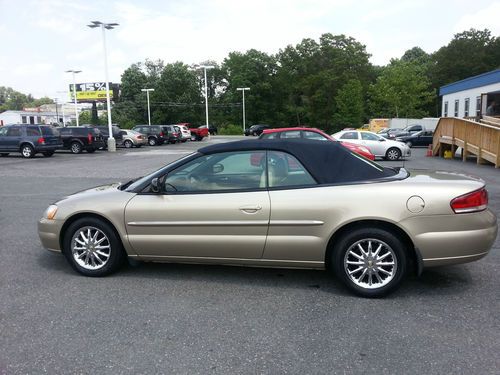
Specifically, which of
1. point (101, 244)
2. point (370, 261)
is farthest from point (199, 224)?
point (370, 261)

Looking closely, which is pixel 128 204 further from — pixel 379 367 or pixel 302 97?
pixel 302 97

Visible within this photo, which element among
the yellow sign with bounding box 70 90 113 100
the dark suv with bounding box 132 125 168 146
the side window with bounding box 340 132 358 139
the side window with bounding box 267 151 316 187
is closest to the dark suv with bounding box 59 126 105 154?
the dark suv with bounding box 132 125 168 146

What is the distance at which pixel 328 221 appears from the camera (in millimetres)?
4121

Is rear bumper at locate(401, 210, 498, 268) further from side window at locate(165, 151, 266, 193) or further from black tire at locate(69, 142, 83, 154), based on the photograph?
black tire at locate(69, 142, 83, 154)

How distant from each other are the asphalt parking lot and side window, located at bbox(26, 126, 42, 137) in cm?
1936

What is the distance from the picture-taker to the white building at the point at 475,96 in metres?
29.6

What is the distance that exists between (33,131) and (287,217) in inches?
876

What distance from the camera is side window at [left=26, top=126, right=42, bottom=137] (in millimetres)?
22712

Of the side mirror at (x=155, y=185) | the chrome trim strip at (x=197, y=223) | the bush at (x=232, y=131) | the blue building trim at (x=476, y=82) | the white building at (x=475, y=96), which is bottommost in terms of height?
the bush at (x=232, y=131)

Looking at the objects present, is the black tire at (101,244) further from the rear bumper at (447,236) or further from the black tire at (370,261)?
the rear bumper at (447,236)

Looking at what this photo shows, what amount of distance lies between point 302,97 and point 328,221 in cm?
7407

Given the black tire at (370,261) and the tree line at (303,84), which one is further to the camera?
the tree line at (303,84)

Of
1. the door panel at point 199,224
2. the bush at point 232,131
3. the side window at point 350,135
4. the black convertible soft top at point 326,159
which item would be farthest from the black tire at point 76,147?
the bush at point 232,131

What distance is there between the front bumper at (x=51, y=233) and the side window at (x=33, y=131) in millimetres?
19875
